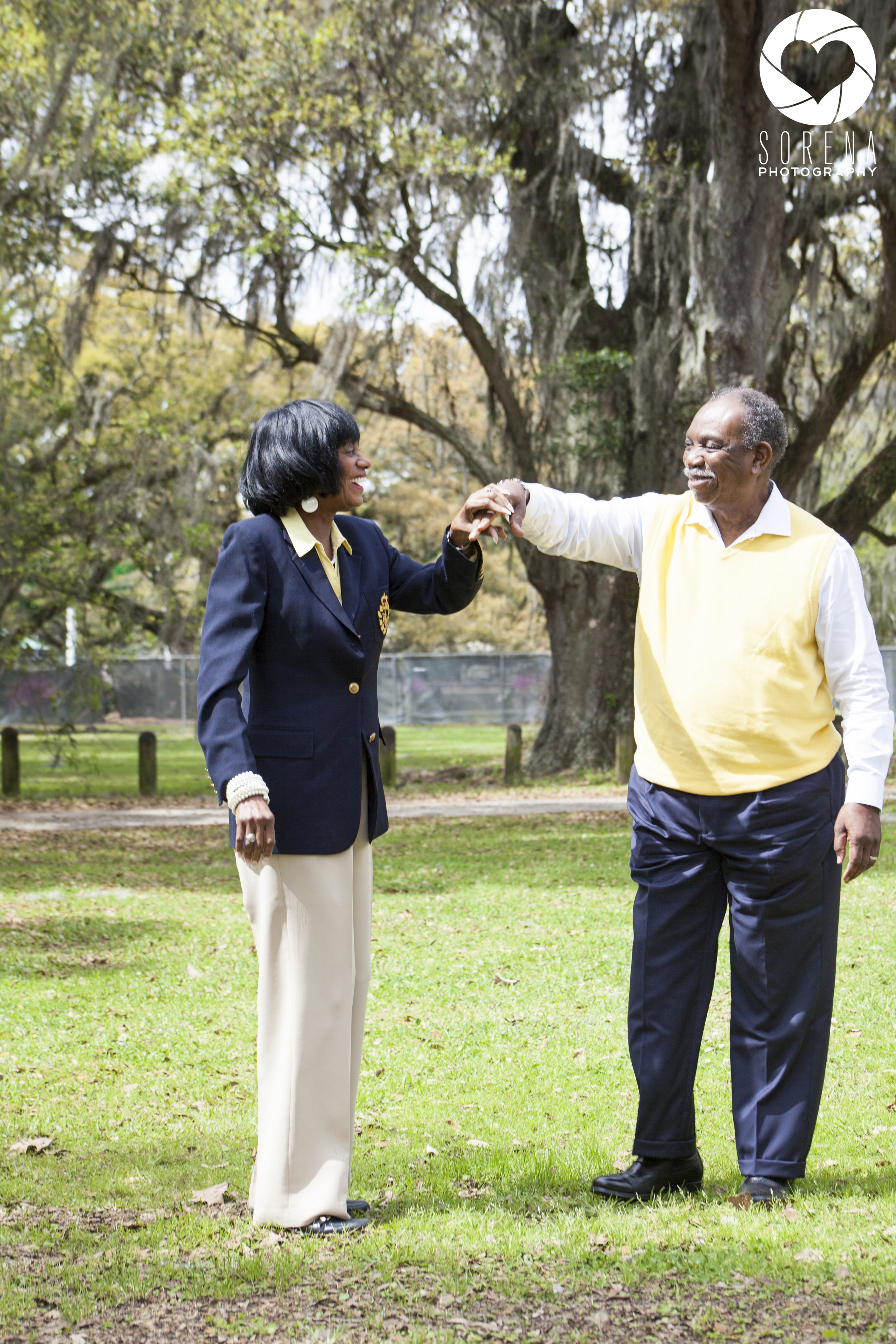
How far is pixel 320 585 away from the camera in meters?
3.35

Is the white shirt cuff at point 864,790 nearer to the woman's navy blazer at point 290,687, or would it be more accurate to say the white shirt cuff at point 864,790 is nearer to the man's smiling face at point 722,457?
the man's smiling face at point 722,457

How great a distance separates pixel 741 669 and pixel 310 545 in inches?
45.3

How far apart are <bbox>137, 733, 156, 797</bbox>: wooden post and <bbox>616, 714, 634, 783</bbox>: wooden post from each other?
5567 mm

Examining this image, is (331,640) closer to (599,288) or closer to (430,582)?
(430,582)

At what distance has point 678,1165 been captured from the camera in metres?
3.55

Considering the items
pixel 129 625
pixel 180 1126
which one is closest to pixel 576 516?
pixel 180 1126

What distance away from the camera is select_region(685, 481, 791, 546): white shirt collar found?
3.43 m

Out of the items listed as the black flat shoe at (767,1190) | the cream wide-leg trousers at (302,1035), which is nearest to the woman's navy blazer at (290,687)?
the cream wide-leg trousers at (302,1035)

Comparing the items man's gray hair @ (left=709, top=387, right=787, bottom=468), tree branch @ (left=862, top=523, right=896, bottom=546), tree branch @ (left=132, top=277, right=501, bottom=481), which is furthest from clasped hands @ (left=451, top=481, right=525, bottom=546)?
tree branch @ (left=862, top=523, right=896, bottom=546)

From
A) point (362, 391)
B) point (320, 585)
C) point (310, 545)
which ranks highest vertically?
point (362, 391)

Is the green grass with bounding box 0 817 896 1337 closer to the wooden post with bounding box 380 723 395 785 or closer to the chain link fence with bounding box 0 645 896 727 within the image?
the wooden post with bounding box 380 723 395 785

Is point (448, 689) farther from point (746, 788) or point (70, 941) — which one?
point (746, 788)

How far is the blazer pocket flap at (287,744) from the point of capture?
10.7 ft

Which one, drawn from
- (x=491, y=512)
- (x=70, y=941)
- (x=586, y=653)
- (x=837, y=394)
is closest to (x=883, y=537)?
(x=837, y=394)
